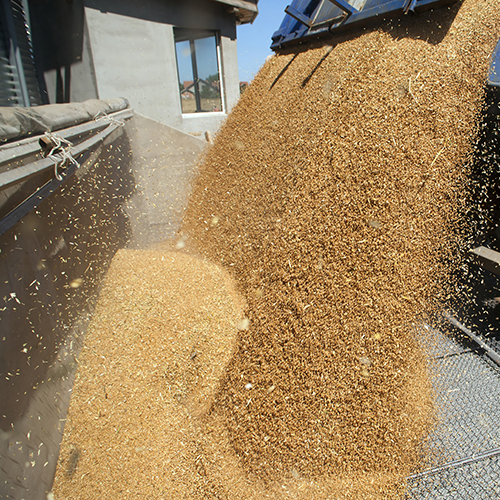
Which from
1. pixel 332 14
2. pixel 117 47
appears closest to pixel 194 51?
pixel 117 47

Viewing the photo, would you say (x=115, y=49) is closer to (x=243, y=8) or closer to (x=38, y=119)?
(x=243, y=8)

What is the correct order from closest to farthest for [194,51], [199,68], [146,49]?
[146,49] → [194,51] → [199,68]

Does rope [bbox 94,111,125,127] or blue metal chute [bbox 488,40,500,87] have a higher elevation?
blue metal chute [bbox 488,40,500,87]

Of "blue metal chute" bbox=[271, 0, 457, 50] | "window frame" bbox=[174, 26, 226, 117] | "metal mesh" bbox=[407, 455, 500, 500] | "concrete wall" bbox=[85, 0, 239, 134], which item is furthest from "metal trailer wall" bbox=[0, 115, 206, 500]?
"window frame" bbox=[174, 26, 226, 117]

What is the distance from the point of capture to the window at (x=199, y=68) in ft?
19.5

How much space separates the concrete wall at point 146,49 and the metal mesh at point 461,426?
5.28 m

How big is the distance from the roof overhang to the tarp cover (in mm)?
4736

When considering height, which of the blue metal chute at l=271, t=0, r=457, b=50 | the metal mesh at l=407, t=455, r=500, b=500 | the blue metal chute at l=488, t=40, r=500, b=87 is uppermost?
the blue metal chute at l=271, t=0, r=457, b=50

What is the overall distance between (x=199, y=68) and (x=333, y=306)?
6336 mm

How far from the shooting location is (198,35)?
5.96m

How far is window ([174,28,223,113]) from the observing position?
19.5ft

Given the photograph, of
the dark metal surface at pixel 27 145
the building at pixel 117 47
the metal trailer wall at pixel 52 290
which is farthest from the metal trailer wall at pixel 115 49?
the dark metal surface at pixel 27 145

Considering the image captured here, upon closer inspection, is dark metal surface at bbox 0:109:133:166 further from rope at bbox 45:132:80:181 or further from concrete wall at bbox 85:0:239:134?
concrete wall at bbox 85:0:239:134

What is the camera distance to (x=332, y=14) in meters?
2.94
